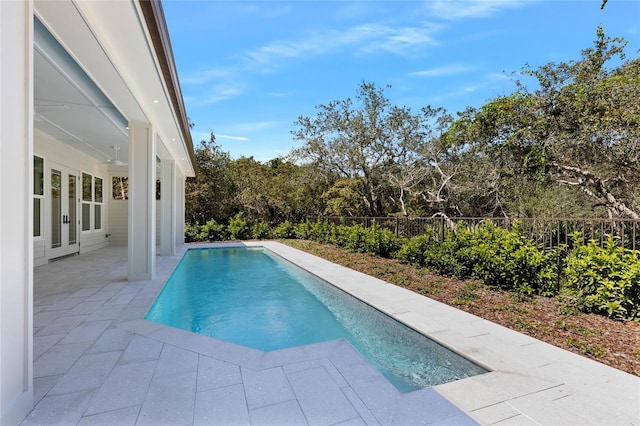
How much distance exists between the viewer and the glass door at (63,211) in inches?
321

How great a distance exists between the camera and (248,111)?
14984 mm

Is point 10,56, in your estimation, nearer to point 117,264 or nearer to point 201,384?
point 201,384

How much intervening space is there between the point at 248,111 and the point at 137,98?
34.8ft

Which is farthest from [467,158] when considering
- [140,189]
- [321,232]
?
[140,189]

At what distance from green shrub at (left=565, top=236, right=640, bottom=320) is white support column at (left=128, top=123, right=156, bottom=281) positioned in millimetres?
6805

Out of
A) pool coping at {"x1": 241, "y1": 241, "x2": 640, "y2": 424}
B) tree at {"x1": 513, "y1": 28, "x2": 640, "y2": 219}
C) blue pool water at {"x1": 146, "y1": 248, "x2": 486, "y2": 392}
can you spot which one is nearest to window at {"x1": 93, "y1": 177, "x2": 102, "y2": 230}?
blue pool water at {"x1": 146, "y1": 248, "x2": 486, "y2": 392}

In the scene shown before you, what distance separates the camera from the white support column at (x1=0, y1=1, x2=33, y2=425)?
1.81 metres

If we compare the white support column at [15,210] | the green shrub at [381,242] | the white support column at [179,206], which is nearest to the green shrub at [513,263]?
the green shrub at [381,242]

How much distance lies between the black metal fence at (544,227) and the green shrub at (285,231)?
12.6 feet

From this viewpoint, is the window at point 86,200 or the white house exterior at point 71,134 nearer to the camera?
the white house exterior at point 71,134

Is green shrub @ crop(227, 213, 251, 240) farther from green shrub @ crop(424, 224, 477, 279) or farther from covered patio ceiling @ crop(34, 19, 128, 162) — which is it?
green shrub @ crop(424, 224, 477, 279)

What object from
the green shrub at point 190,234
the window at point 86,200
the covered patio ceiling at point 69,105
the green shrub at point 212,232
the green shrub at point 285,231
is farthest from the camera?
the green shrub at point 285,231

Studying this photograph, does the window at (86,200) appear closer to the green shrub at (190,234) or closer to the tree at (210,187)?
the green shrub at (190,234)

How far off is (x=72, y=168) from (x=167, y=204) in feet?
9.07
